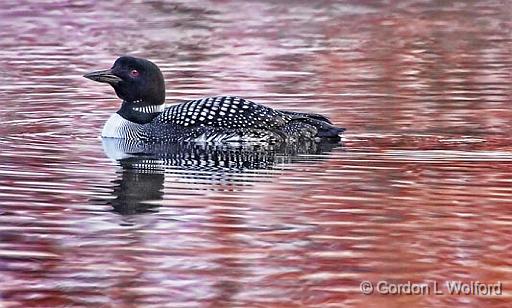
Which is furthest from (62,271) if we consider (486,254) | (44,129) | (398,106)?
(398,106)

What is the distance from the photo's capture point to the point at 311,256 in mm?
6109

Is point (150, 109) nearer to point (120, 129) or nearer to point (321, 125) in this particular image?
point (120, 129)

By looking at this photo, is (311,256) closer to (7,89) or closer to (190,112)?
(190,112)

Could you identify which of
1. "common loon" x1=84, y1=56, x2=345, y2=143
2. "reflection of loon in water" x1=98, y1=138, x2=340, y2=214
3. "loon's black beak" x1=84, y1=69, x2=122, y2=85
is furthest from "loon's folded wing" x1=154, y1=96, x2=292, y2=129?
"loon's black beak" x1=84, y1=69, x2=122, y2=85

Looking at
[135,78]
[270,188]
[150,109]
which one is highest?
[135,78]

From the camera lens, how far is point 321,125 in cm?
973

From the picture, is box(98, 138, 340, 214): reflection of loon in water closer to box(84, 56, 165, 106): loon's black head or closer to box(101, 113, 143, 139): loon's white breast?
box(101, 113, 143, 139): loon's white breast

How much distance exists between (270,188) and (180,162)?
127 cm

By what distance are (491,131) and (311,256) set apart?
4.06 meters

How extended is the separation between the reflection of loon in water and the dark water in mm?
23

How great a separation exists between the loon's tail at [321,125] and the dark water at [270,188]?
0.16m

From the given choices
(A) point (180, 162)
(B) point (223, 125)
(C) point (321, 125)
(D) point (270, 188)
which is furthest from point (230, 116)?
(D) point (270, 188)

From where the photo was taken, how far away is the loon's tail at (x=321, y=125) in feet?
31.8

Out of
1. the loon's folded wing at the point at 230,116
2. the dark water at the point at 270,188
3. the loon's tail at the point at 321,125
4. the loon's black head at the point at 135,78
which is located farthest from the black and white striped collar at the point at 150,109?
the loon's tail at the point at 321,125
